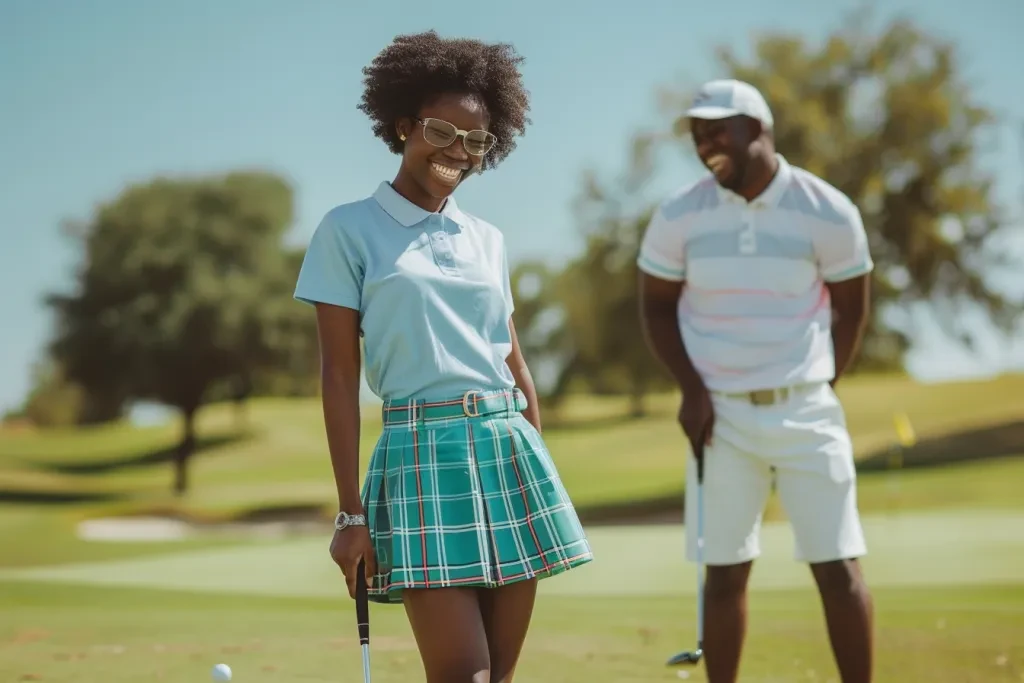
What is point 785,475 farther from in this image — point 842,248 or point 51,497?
point 51,497

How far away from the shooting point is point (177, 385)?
3569 centimetres

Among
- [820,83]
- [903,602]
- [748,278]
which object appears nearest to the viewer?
[748,278]

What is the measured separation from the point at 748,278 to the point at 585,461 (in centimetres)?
3498

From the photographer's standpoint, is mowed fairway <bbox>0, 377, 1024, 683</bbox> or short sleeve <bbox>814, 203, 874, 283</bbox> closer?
short sleeve <bbox>814, 203, 874, 283</bbox>

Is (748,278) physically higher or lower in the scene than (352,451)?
higher

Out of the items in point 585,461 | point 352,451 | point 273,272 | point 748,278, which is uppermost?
point 273,272

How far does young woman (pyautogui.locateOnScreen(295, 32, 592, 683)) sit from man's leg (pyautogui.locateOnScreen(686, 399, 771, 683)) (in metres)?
1.02

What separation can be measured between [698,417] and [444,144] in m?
1.38

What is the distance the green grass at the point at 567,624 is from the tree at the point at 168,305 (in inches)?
835

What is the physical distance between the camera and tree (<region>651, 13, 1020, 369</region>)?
956 inches

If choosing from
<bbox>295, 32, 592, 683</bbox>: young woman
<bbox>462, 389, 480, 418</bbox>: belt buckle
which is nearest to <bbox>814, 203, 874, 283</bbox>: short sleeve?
<bbox>295, 32, 592, 683</bbox>: young woman

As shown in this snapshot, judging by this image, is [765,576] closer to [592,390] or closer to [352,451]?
[352,451]

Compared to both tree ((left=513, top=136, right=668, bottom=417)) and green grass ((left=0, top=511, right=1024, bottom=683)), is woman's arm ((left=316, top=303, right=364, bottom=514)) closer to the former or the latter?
green grass ((left=0, top=511, right=1024, bottom=683))

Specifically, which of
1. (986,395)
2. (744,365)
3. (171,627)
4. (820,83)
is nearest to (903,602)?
(171,627)
